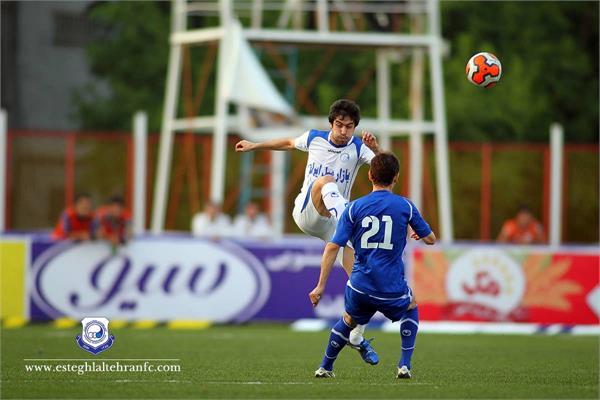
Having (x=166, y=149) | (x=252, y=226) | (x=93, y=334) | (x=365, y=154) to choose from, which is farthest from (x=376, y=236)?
(x=166, y=149)

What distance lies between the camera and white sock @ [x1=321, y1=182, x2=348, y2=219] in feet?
42.1

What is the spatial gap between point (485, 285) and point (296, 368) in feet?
29.4

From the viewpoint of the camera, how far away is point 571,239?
2712cm

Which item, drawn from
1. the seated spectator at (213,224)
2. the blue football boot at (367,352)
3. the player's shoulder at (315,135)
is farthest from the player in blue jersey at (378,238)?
the seated spectator at (213,224)

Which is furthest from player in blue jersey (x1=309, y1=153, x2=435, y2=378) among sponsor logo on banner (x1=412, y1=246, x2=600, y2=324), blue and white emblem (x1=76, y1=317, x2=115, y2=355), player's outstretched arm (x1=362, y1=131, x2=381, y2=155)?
sponsor logo on banner (x1=412, y1=246, x2=600, y2=324)

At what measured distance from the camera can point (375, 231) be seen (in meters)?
11.4

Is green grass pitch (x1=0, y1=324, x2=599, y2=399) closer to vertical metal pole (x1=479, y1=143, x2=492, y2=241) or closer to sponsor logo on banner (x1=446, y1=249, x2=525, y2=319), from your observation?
Answer: sponsor logo on banner (x1=446, y1=249, x2=525, y2=319)

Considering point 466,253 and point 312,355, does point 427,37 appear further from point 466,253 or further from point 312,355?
point 312,355

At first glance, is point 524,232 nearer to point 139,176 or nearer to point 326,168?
point 139,176

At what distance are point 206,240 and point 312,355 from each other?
7.00 metres

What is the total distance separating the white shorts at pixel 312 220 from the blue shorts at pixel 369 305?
1739 mm

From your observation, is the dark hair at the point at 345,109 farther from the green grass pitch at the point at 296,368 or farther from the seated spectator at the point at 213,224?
the seated spectator at the point at 213,224

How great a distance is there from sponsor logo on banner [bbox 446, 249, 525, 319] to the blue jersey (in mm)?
10225

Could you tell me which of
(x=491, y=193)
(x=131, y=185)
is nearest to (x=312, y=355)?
(x=131, y=185)
